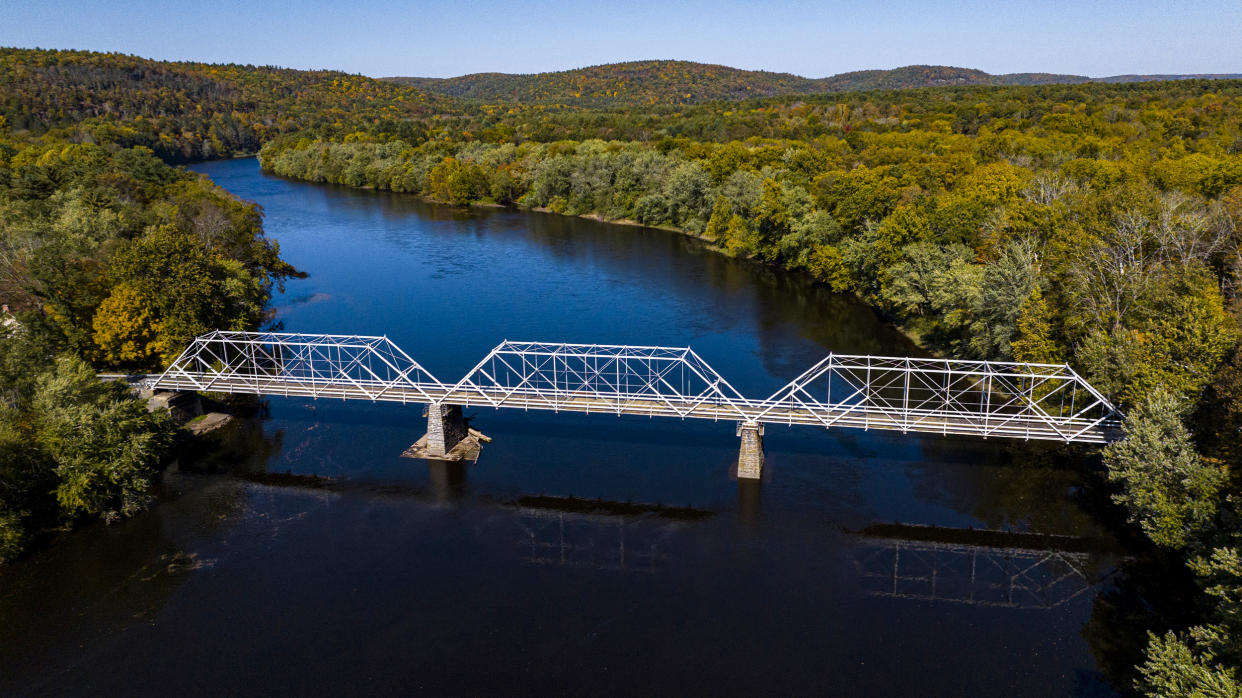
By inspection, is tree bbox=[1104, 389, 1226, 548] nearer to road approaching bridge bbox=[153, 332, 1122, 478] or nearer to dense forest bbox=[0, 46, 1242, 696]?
dense forest bbox=[0, 46, 1242, 696]

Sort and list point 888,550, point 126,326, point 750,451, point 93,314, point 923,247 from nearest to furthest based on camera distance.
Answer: point 888,550 < point 750,451 < point 126,326 < point 93,314 < point 923,247

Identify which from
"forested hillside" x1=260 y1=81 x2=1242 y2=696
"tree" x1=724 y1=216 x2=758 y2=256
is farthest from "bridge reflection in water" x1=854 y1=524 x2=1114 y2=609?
"tree" x1=724 y1=216 x2=758 y2=256

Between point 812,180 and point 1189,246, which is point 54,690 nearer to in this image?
point 1189,246

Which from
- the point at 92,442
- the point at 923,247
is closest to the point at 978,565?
the point at 923,247

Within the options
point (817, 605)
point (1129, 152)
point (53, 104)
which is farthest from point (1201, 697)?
point (53, 104)

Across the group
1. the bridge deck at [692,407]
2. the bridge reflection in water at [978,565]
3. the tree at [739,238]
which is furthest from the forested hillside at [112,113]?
the bridge reflection in water at [978,565]

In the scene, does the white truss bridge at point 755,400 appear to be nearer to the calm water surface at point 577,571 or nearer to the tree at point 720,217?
the calm water surface at point 577,571

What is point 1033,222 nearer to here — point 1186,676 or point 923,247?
point 923,247
